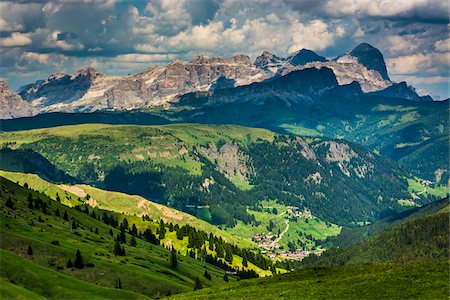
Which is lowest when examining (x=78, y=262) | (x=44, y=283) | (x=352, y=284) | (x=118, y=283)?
(x=118, y=283)

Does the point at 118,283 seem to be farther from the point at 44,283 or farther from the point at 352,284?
the point at 352,284

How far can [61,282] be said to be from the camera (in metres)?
128

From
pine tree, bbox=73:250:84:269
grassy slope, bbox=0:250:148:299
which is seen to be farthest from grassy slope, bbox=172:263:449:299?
pine tree, bbox=73:250:84:269

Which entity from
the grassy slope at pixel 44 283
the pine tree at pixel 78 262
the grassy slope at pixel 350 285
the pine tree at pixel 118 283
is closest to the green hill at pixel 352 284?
the grassy slope at pixel 350 285

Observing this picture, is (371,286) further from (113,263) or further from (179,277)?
(179,277)

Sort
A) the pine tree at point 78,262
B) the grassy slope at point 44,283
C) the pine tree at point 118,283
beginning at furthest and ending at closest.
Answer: the pine tree at point 78,262 → the pine tree at point 118,283 → the grassy slope at point 44,283

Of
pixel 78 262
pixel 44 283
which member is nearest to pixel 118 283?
pixel 78 262

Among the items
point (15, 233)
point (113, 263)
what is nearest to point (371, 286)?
point (113, 263)

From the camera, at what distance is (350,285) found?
305 ft

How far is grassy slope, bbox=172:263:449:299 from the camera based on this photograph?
83.3m

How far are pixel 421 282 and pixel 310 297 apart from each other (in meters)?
17.0

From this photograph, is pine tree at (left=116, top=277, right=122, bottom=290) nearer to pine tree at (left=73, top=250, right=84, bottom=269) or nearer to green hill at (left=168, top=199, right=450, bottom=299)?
pine tree at (left=73, top=250, right=84, bottom=269)

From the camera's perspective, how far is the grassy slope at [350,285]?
83.3 m

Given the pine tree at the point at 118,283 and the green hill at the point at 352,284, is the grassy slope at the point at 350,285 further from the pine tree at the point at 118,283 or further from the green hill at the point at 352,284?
the pine tree at the point at 118,283
